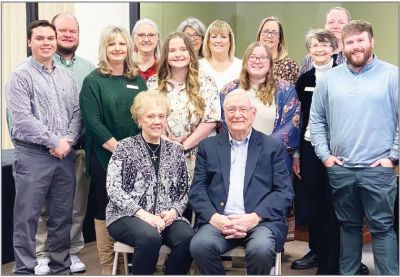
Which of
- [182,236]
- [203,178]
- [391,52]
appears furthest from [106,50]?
[391,52]

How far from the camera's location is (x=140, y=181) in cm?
343

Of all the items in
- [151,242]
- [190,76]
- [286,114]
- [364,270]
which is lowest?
[364,270]

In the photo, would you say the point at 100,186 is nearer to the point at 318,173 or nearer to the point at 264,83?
the point at 264,83

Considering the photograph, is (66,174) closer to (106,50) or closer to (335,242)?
(106,50)

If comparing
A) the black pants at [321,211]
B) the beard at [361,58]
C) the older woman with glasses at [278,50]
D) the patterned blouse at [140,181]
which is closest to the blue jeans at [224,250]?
the patterned blouse at [140,181]

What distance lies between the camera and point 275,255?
3291 mm

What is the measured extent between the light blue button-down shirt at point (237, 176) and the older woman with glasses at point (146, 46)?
3.72ft

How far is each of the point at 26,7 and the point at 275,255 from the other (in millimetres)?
3301

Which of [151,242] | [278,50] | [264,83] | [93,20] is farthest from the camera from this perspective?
[93,20]

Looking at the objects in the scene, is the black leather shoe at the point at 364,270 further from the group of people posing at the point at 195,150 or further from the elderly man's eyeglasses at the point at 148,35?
the elderly man's eyeglasses at the point at 148,35

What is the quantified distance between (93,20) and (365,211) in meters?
3.77

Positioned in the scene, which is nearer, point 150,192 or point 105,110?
point 150,192

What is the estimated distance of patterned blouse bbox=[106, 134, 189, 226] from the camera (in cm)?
342

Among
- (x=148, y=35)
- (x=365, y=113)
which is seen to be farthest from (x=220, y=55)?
(x=365, y=113)
